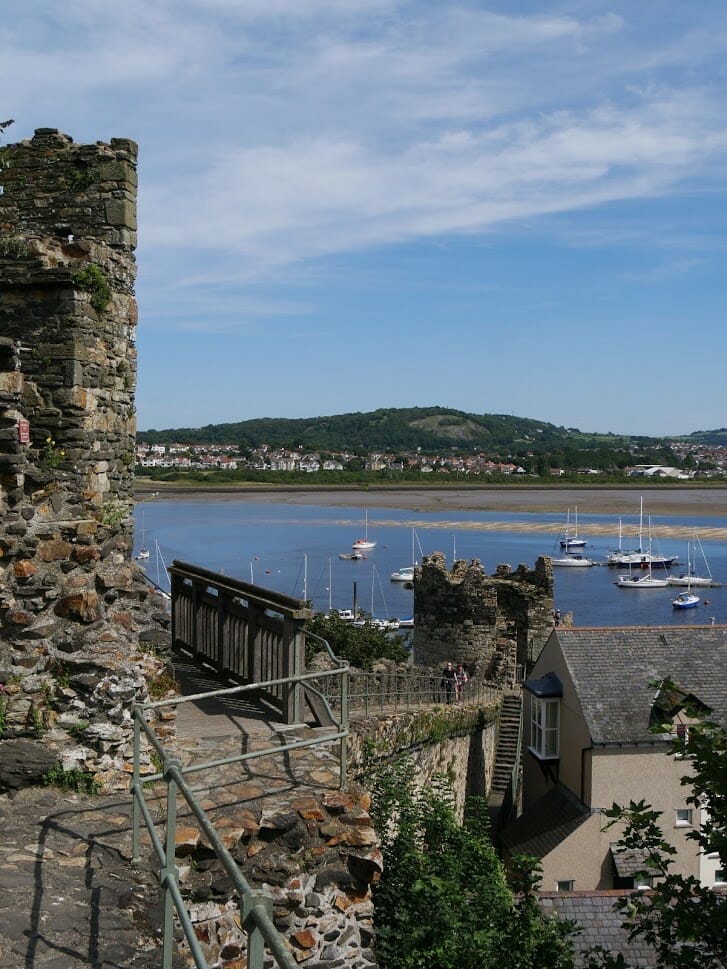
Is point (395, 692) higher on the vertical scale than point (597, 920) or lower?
higher

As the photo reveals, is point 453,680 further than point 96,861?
Yes

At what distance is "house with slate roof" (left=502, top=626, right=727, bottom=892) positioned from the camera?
733 inches

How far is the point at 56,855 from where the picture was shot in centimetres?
586

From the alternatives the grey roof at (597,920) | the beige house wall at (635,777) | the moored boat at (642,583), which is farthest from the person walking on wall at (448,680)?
the moored boat at (642,583)

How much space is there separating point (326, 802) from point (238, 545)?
8308 cm

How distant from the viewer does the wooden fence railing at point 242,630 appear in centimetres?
886

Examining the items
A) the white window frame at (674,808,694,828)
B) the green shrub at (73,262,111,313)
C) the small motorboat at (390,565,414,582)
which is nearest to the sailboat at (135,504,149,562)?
the small motorboat at (390,565,414,582)

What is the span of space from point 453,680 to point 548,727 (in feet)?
7.17

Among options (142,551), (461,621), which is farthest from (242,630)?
(142,551)

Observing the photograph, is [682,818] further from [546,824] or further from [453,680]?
[453,680]

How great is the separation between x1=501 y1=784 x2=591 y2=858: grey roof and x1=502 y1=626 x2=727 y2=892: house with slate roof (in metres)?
0.03

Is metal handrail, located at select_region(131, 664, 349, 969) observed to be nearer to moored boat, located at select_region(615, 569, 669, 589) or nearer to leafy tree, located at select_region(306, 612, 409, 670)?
leafy tree, located at select_region(306, 612, 409, 670)

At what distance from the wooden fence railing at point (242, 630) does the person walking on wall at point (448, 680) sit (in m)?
9.91

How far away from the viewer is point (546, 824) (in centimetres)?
1964
